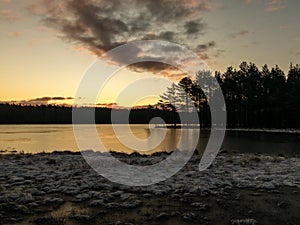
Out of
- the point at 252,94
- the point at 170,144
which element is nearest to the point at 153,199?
the point at 170,144

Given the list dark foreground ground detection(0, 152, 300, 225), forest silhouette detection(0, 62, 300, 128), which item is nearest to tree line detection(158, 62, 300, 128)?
forest silhouette detection(0, 62, 300, 128)

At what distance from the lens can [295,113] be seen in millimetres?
86875

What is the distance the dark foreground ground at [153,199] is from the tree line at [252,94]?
7270 cm

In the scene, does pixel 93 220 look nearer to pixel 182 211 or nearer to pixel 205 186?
pixel 182 211

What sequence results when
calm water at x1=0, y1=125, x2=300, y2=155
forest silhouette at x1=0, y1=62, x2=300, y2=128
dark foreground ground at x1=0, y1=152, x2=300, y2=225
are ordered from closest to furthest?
dark foreground ground at x1=0, y1=152, x2=300, y2=225
calm water at x1=0, y1=125, x2=300, y2=155
forest silhouette at x1=0, y1=62, x2=300, y2=128

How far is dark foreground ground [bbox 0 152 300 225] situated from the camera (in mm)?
8664

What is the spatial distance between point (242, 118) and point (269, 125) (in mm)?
11672

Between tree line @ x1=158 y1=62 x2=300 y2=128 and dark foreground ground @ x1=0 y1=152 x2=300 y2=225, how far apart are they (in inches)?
2862

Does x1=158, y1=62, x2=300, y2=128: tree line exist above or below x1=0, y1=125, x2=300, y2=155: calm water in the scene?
above

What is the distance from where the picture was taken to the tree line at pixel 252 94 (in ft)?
281

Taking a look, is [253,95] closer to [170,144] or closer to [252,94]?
[252,94]

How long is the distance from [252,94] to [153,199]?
88.5m

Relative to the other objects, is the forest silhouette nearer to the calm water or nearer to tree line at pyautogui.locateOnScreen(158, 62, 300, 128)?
tree line at pyautogui.locateOnScreen(158, 62, 300, 128)

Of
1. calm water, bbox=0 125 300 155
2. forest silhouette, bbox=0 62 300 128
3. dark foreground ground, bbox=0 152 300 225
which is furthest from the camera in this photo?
forest silhouette, bbox=0 62 300 128
